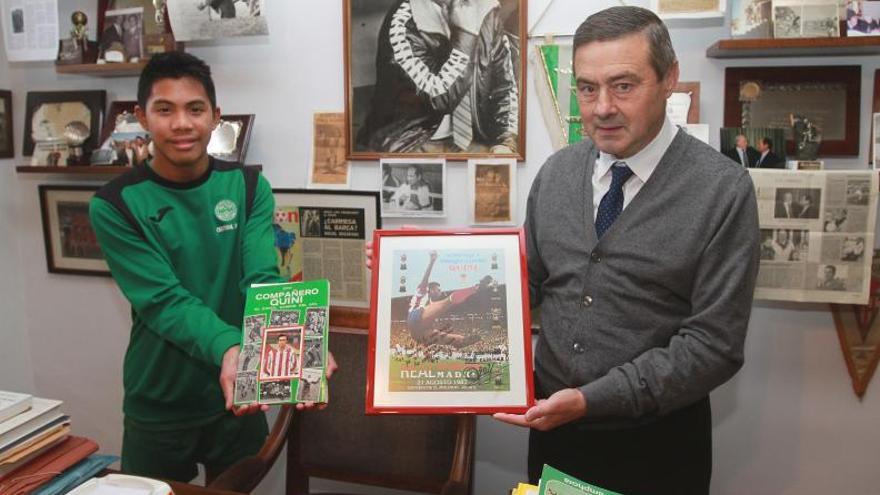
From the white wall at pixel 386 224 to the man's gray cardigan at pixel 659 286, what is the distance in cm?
56

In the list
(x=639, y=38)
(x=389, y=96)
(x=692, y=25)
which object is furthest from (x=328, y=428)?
(x=692, y=25)

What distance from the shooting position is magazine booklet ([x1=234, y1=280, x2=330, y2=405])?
1285mm

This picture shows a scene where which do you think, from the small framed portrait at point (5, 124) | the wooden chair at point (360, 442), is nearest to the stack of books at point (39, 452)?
the wooden chair at point (360, 442)

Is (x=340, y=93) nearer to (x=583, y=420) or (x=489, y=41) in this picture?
(x=489, y=41)

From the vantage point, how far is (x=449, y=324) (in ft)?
4.33

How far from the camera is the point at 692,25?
174 centimetres

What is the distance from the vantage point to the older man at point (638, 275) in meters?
1.24

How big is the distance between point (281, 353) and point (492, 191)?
863mm

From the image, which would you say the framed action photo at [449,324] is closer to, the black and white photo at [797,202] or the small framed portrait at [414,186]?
the small framed portrait at [414,186]

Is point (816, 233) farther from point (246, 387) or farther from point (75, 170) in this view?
point (75, 170)

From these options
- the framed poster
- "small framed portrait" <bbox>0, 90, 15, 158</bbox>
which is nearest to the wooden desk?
the framed poster

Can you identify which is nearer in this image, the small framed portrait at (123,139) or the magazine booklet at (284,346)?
the magazine booklet at (284,346)

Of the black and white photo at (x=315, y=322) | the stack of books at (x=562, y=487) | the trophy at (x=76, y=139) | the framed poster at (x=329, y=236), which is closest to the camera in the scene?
the stack of books at (x=562, y=487)

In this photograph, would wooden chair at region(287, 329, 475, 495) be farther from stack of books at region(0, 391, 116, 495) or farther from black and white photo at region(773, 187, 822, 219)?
black and white photo at region(773, 187, 822, 219)
